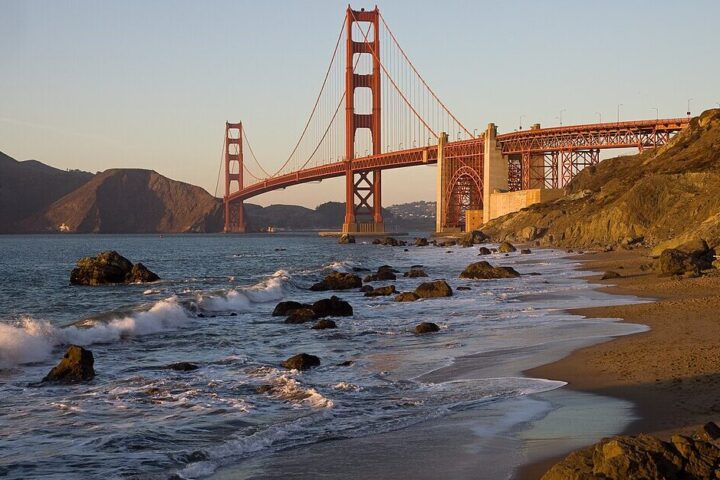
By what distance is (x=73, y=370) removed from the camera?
11.4 meters

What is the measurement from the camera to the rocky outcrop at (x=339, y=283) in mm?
28562

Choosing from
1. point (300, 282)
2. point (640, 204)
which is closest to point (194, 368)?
point (300, 282)

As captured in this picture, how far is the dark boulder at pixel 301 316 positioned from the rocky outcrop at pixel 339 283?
9.42 meters

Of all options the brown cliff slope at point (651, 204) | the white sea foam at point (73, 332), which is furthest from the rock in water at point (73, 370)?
the brown cliff slope at point (651, 204)

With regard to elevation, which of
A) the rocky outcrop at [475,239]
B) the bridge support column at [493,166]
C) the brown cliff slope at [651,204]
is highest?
the bridge support column at [493,166]

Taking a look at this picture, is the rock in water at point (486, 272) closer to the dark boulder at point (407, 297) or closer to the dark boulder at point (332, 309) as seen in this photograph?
the dark boulder at point (407, 297)

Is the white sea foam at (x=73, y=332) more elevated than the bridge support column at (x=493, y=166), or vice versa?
the bridge support column at (x=493, y=166)

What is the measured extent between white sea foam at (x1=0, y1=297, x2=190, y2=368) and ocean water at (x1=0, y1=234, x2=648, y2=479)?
1.4 inches

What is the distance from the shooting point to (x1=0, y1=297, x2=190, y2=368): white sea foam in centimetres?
1362

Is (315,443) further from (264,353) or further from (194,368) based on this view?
(264,353)

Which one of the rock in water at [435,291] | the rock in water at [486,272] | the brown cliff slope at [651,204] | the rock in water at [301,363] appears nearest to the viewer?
the rock in water at [301,363]

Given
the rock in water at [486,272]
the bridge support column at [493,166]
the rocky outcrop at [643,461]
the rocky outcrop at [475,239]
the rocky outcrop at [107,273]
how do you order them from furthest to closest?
the bridge support column at [493,166] → the rocky outcrop at [475,239] → the rocky outcrop at [107,273] → the rock in water at [486,272] → the rocky outcrop at [643,461]

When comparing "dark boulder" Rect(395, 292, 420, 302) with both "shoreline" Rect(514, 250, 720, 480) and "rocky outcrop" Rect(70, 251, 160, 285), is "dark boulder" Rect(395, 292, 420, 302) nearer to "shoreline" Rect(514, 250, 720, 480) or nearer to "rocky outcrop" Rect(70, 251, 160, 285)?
"shoreline" Rect(514, 250, 720, 480)

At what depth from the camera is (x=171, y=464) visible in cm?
711
